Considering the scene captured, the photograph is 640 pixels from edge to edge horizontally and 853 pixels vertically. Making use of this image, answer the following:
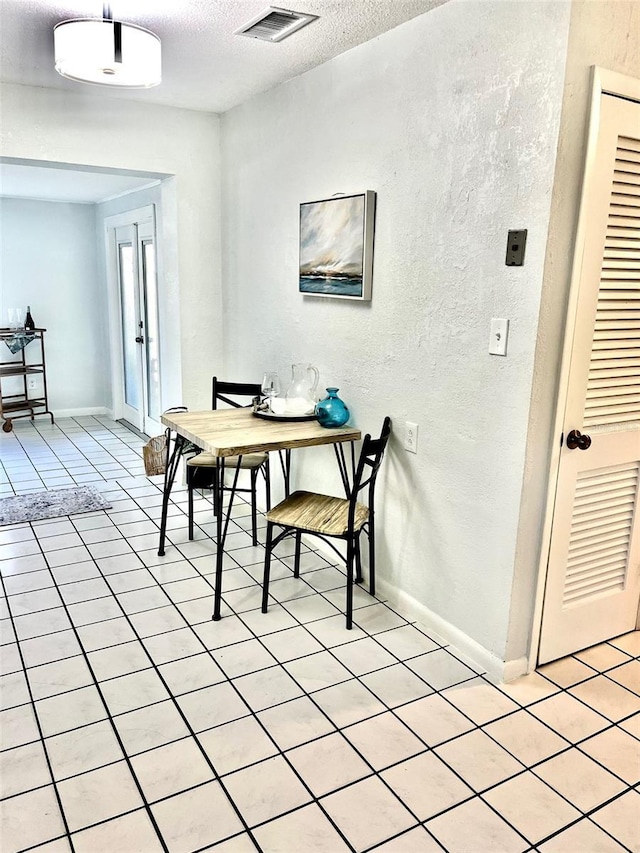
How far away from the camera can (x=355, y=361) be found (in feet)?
9.77

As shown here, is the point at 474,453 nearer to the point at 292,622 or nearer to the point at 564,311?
the point at 564,311

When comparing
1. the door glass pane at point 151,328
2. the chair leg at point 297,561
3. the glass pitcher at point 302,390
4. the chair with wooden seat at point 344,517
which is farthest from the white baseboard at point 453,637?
the door glass pane at point 151,328

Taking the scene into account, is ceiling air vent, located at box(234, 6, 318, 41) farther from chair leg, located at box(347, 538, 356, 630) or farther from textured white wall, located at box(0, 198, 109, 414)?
textured white wall, located at box(0, 198, 109, 414)

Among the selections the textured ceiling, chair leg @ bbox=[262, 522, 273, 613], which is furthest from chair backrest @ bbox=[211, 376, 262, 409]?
the textured ceiling

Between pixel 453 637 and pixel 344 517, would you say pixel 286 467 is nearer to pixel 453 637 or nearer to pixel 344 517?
pixel 344 517

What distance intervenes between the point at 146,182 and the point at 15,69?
2.03m

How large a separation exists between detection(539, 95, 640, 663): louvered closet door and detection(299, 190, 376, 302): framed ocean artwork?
958 mm

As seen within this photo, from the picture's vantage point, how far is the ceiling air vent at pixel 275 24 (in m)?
2.44

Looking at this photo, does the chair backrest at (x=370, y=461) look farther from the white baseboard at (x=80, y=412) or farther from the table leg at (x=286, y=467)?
the white baseboard at (x=80, y=412)

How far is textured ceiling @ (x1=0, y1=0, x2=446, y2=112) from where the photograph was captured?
7.81 feet

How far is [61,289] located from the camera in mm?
6469

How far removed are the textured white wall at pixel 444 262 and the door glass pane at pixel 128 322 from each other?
300cm

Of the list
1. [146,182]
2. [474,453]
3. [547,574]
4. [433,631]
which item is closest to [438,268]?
[474,453]

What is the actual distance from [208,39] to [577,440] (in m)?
2.17
